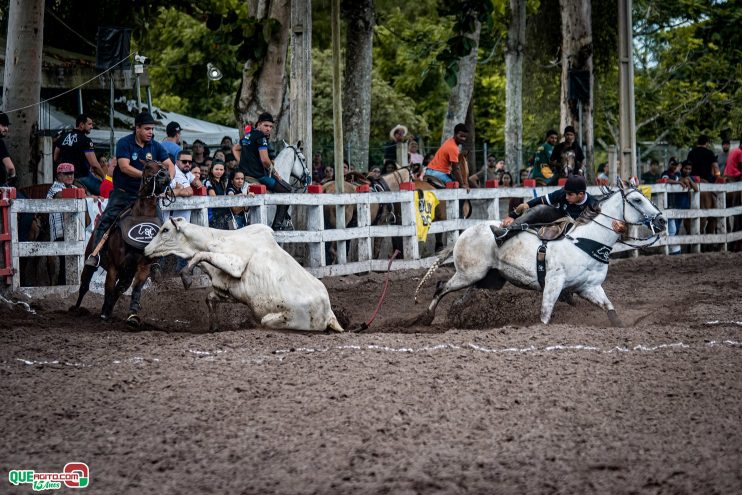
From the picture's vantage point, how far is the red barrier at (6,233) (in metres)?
12.1

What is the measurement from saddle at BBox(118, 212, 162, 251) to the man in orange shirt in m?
7.60

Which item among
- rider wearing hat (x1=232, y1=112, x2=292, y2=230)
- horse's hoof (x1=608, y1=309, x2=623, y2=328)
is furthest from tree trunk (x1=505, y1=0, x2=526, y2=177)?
horse's hoof (x1=608, y1=309, x2=623, y2=328)

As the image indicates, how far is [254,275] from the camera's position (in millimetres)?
9719

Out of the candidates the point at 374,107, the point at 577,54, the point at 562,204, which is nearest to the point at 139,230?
the point at 562,204

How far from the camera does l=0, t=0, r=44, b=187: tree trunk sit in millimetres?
14742

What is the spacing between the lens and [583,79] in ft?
69.6

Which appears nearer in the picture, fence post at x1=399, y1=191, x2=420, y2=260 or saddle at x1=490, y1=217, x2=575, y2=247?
saddle at x1=490, y1=217, x2=575, y2=247

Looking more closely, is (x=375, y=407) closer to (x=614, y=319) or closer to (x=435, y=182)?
(x=614, y=319)

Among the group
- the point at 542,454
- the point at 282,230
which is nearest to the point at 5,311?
the point at 282,230

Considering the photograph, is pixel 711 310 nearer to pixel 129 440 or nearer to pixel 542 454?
pixel 542 454

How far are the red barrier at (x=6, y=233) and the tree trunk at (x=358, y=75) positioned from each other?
1025cm

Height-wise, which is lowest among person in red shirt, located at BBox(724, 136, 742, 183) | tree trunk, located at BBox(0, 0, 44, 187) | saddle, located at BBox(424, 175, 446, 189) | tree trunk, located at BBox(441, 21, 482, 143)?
saddle, located at BBox(424, 175, 446, 189)

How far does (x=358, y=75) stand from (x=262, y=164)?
767 cm

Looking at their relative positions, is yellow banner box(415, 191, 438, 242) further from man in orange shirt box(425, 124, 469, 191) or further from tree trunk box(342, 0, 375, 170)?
tree trunk box(342, 0, 375, 170)
